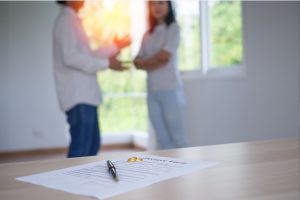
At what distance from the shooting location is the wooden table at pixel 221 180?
560 millimetres

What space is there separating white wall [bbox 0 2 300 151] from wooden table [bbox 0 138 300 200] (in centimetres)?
169

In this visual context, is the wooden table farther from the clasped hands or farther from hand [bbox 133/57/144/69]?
hand [bbox 133/57/144/69]

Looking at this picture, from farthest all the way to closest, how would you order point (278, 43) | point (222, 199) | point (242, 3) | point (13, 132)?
point (13, 132)
point (242, 3)
point (278, 43)
point (222, 199)

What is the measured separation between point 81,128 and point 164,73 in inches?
30.2

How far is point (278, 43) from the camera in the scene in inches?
100

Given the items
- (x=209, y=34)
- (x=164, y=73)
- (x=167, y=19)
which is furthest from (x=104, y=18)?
(x=164, y=73)

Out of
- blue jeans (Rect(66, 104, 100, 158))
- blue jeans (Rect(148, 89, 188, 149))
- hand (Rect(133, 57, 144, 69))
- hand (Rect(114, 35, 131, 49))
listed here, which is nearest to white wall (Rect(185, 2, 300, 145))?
blue jeans (Rect(148, 89, 188, 149))

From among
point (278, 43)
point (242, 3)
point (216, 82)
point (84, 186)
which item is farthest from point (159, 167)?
point (216, 82)

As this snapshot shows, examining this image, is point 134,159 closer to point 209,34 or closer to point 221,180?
point 221,180

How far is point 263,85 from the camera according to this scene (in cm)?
271

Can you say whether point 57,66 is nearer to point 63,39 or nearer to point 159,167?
point 63,39

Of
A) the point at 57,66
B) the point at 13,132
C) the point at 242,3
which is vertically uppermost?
the point at 242,3

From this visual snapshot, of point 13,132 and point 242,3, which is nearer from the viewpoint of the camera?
point 242,3

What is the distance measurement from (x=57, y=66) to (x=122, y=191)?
186 centimetres
